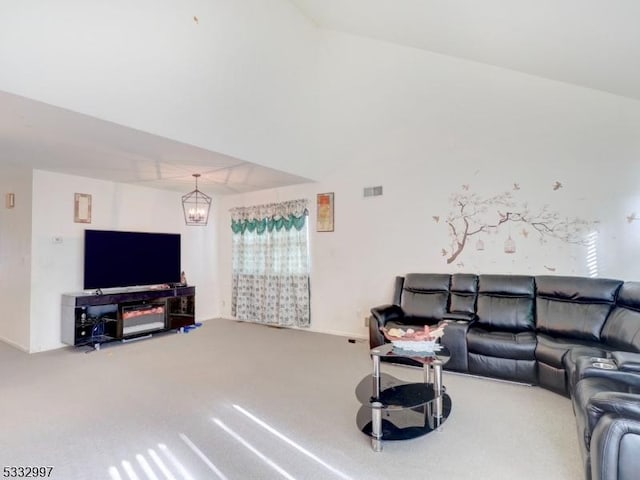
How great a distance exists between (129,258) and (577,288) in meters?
5.87

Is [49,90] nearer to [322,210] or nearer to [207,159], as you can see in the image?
[207,159]

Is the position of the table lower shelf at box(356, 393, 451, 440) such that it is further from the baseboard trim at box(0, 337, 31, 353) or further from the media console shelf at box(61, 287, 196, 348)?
the baseboard trim at box(0, 337, 31, 353)

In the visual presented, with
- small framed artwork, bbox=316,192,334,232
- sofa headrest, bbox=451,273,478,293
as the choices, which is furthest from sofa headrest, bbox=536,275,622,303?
small framed artwork, bbox=316,192,334,232

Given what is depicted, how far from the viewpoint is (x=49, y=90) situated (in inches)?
103

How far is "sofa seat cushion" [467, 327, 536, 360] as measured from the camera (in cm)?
329

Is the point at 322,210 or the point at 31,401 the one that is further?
the point at 322,210

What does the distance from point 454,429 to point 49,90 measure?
3.90m

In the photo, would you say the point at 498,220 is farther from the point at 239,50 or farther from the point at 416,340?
the point at 239,50

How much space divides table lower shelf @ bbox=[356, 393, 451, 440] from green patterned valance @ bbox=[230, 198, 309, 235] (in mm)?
3703

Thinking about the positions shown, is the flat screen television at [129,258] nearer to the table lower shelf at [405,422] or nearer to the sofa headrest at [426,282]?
the sofa headrest at [426,282]

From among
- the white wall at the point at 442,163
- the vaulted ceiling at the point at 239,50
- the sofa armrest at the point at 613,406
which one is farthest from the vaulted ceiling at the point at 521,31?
the sofa armrest at the point at 613,406

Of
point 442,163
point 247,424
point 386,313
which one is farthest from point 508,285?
point 247,424

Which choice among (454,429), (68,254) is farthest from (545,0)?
(68,254)

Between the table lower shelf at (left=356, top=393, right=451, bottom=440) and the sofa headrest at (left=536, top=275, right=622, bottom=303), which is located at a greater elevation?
the sofa headrest at (left=536, top=275, right=622, bottom=303)
